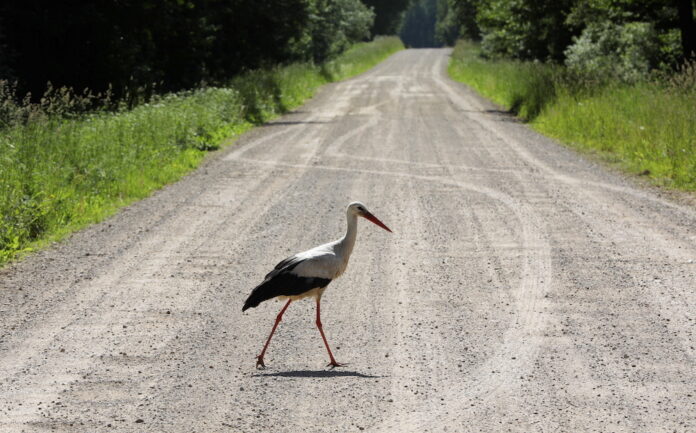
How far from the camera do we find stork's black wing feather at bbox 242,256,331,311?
6434 mm

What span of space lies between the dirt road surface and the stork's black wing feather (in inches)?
20.9

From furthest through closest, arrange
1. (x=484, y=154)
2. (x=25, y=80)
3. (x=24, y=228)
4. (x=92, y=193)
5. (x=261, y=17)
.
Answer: (x=261, y=17)
(x=25, y=80)
(x=484, y=154)
(x=92, y=193)
(x=24, y=228)

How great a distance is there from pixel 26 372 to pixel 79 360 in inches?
15.5

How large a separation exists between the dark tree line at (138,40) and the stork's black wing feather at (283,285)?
58.8ft

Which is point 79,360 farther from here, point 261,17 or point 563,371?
point 261,17

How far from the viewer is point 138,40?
2908cm

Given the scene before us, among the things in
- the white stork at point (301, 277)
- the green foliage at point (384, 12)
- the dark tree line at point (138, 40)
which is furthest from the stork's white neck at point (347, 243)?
the green foliage at point (384, 12)

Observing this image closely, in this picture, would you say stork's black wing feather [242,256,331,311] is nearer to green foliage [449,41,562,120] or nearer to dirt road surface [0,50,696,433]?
dirt road surface [0,50,696,433]

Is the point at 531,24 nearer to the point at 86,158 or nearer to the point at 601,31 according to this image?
the point at 601,31

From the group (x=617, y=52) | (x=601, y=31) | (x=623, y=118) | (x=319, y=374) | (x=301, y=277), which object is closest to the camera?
(x=319, y=374)

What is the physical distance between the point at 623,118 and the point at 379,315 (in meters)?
13.9

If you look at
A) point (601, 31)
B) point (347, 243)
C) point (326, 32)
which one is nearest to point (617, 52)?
point (601, 31)

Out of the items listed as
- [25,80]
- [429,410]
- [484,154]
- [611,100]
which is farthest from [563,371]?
[25,80]

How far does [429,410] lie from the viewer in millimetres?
5684
